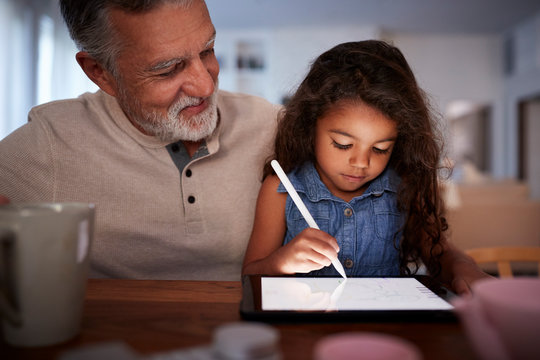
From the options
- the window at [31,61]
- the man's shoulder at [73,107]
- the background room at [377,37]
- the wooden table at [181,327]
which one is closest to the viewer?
the wooden table at [181,327]

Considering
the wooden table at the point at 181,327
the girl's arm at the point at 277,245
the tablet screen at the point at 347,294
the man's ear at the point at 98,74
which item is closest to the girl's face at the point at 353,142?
the girl's arm at the point at 277,245

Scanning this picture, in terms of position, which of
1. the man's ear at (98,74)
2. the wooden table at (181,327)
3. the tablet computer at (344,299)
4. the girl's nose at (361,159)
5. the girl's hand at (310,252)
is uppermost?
the man's ear at (98,74)

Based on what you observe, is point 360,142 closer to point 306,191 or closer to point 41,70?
point 306,191

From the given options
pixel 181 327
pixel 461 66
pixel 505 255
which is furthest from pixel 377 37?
pixel 181 327

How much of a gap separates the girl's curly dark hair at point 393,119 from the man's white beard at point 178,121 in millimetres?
188

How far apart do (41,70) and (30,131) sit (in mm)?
4571

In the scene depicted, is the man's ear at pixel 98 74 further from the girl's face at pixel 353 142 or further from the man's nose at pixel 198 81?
the girl's face at pixel 353 142

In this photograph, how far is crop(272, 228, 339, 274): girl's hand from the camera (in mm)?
773

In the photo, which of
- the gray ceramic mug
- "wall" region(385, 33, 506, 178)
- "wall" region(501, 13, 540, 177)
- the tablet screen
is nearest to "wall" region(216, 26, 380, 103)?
"wall" region(385, 33, 506, 178)

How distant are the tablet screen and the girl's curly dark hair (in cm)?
39

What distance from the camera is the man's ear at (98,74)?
3.95ft

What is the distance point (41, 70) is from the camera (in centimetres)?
509

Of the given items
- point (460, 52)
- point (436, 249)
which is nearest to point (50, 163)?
point (436, 249)

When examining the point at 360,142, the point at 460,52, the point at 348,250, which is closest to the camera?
the point at 360,142
